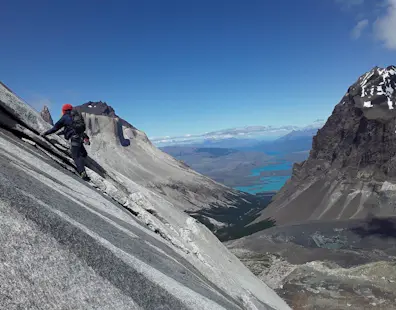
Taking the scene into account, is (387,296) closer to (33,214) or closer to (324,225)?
(33,214)

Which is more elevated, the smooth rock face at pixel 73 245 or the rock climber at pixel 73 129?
the rock climber at pixel 73 129

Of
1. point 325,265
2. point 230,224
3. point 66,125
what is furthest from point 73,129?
point 230,224

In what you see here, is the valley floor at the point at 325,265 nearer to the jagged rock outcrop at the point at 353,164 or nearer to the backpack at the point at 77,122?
the jagged rock outcrop at the point at 353,164

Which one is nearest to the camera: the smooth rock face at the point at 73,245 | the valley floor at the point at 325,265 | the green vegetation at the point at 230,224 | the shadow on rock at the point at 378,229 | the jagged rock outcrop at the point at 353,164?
the smooth rock face at the point at 73,245

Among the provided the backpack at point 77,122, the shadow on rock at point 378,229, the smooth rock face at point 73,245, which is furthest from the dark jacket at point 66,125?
the shadow on rock at point 378,229

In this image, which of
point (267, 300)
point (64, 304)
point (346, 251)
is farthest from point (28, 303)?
point (346, 251)
